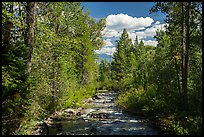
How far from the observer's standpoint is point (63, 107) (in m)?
24.2

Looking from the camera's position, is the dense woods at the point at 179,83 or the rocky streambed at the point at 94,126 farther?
the rocky streambed at the point at 94,126

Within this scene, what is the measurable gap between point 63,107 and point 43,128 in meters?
9.04

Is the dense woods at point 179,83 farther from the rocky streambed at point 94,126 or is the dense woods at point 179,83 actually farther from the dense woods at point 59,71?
the rocky streambed at point 94,126

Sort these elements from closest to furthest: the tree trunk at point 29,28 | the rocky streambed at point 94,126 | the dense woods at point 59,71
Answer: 1. the dense woods at point 59,71
2. the tree trunk at point 29,28
3. the rocky streambed at point 94,126

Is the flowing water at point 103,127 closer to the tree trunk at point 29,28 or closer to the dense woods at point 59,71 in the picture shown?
the dense woods at point 59,71

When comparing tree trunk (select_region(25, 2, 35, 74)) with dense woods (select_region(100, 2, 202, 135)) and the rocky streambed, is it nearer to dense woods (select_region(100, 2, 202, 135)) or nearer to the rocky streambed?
the rocky streambed

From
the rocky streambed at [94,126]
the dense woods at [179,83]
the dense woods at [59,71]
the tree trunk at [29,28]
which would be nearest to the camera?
the dense woods at [59,71]

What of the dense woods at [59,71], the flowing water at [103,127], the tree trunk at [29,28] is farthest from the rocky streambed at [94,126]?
the tree trunk at [29,28]

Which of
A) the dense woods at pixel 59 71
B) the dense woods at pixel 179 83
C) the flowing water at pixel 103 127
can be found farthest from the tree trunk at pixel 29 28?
the dense woods at pixel 179 83

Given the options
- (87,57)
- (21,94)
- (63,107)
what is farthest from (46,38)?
(87,57)

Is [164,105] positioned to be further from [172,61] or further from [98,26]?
[98,26]

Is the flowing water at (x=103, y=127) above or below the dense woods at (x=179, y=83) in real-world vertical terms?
below

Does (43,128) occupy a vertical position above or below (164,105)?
below

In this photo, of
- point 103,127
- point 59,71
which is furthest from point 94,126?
point 59,71
